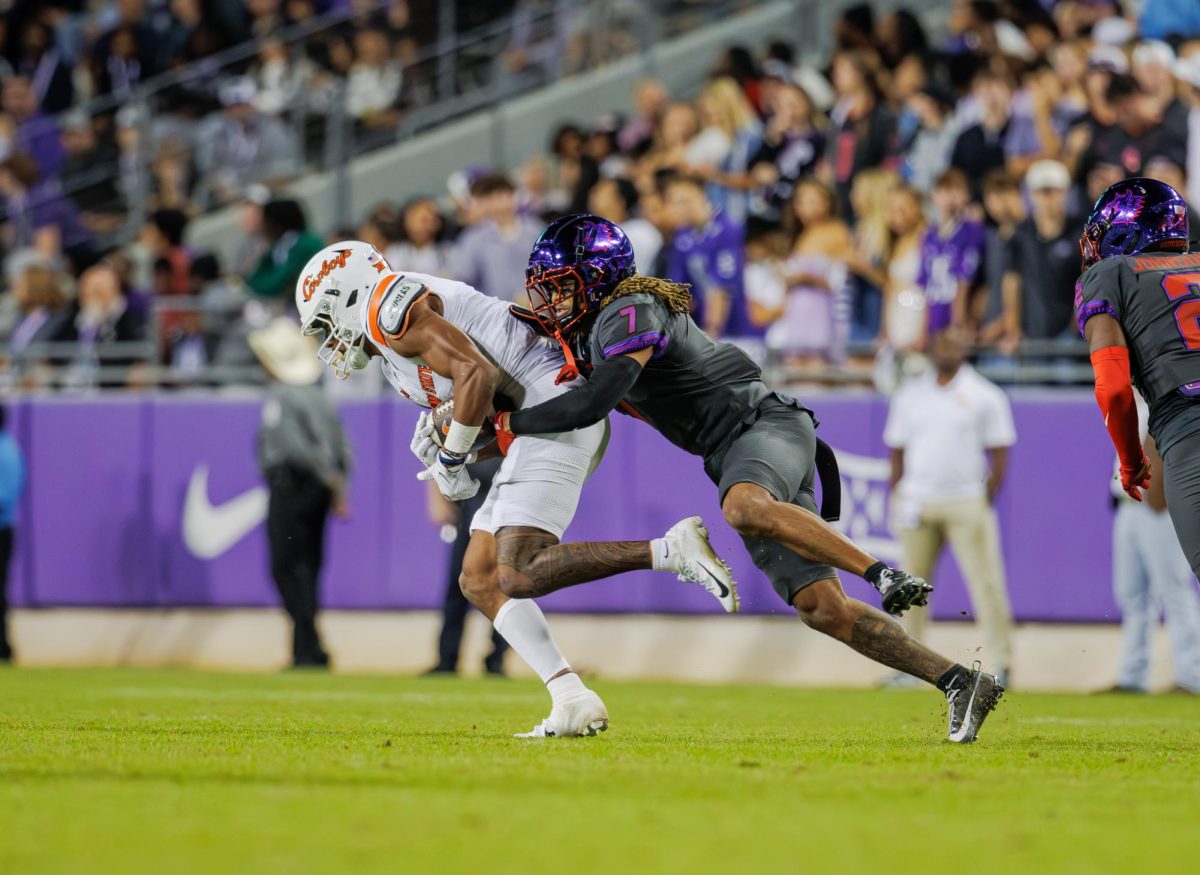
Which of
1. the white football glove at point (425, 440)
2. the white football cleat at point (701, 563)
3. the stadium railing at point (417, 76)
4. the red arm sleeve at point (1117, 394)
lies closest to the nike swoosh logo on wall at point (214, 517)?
the stadium railing at point (417, 76)

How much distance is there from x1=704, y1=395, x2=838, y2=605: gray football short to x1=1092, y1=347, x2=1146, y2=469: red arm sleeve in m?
1.21

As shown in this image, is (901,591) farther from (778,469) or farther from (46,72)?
(46,72)

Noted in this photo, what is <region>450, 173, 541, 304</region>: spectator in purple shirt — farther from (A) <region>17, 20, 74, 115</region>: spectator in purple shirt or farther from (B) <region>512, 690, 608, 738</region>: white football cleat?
(A) <region>17, 20, 74, 115</region>: spectator in purple shirt

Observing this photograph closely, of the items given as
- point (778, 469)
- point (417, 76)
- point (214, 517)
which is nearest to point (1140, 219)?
point (778, 469)

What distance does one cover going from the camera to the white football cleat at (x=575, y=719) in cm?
763

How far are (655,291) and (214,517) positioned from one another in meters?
8.72

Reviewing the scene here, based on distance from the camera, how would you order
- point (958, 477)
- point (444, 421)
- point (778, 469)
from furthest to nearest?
point (958, 477) < point (444, 421) < point (778, 469)

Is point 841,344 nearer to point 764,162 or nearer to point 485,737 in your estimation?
point 764,162

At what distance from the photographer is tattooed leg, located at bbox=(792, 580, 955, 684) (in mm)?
7285

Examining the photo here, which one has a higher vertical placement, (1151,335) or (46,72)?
(46,72)

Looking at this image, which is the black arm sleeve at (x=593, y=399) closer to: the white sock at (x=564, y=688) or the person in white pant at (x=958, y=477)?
the white sock at (x=564, y=688)

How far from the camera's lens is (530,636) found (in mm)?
7684

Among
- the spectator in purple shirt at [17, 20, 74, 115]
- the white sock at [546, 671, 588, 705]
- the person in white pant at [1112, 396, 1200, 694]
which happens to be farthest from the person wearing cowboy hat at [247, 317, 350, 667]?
the spectator in purple shirt at [17, 20, 74, 115]

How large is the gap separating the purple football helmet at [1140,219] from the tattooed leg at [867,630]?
1761mm
